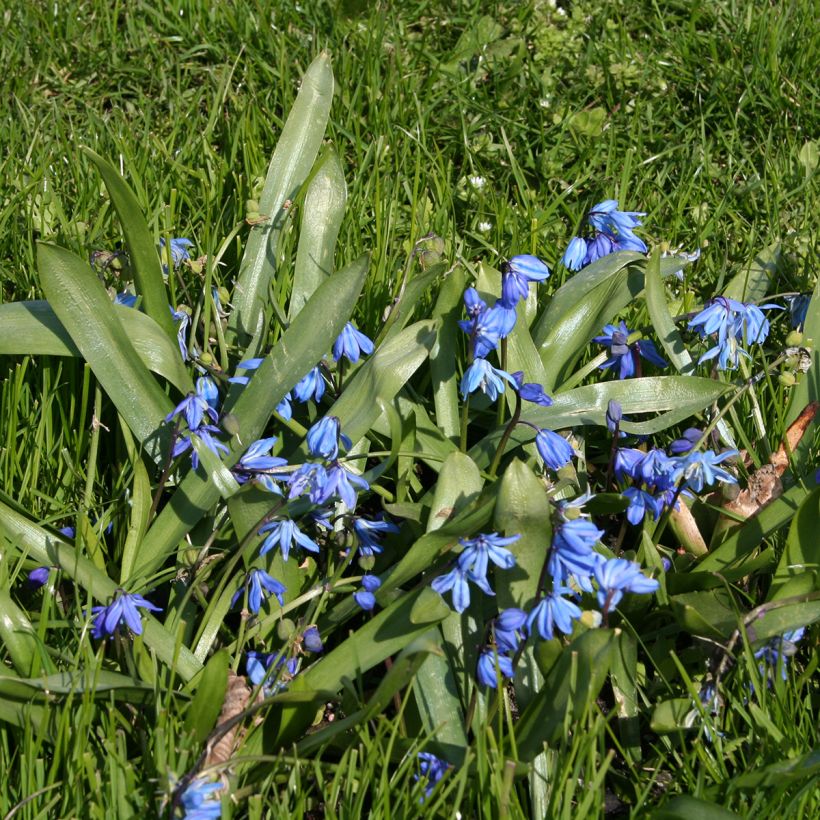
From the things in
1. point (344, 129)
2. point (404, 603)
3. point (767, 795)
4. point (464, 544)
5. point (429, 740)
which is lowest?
point (767, 795)

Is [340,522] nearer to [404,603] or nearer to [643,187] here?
[404,603]

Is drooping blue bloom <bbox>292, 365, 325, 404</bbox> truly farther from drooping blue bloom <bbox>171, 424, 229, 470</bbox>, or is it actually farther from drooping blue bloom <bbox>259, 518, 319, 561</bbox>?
drooping blue bloom <bbox>259, 518, 319, 561</bbox>

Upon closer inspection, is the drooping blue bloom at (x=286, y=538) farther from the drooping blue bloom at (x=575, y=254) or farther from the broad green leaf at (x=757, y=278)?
the broad green leaf at (x=757, y=278)

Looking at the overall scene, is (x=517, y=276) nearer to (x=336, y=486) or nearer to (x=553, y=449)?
(x=553, y=449)

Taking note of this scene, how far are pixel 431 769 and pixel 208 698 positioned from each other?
0.44m

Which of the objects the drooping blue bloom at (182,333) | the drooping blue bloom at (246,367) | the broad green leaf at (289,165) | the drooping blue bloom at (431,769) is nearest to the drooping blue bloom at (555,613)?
the drooping blue bloom at (431,769)

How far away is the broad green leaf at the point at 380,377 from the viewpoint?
2273 mm

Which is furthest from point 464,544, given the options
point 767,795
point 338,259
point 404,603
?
point 338,259

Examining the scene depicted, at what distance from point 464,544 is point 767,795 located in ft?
2.38

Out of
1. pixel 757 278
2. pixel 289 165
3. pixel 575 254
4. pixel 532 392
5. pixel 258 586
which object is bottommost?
pixel 258 586

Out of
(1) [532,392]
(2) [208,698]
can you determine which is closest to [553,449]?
(1) [532,392]

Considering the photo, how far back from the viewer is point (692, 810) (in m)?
1.82

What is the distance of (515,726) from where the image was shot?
6.74 feet

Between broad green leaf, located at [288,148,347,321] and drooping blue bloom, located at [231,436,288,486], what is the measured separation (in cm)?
55
